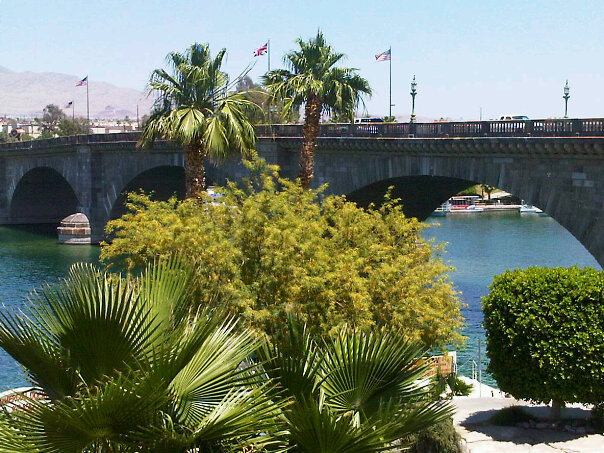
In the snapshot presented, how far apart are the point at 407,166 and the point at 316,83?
8694 millimetres

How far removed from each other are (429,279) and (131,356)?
2105 cm

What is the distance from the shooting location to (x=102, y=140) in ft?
275

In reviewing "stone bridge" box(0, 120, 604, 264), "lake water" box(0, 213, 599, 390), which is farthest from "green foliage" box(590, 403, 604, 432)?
"stone bridge" box(0, 120, 604, 264)

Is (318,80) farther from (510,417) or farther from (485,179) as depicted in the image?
(510,417)

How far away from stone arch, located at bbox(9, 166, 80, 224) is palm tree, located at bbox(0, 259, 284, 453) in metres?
98.3

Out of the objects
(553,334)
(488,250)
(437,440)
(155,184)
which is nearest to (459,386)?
(553,334)

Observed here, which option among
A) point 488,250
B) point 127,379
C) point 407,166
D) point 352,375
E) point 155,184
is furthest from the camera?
point 155,184

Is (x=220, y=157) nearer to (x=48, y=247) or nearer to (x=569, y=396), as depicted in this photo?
(x=569, y=396)

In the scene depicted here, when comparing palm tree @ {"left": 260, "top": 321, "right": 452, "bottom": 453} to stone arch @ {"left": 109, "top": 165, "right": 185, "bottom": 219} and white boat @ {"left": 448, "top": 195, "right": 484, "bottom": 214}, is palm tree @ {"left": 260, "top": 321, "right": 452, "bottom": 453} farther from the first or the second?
white boat @ {"left": 448, "top": 195, "right": 484, "bottom": 214}

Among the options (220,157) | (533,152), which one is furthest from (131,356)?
(533,152)

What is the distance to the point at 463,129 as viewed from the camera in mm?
46062

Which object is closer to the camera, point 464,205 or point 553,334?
point 553,334

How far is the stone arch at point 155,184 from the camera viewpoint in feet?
265

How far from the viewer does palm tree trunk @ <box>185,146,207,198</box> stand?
117 ft
